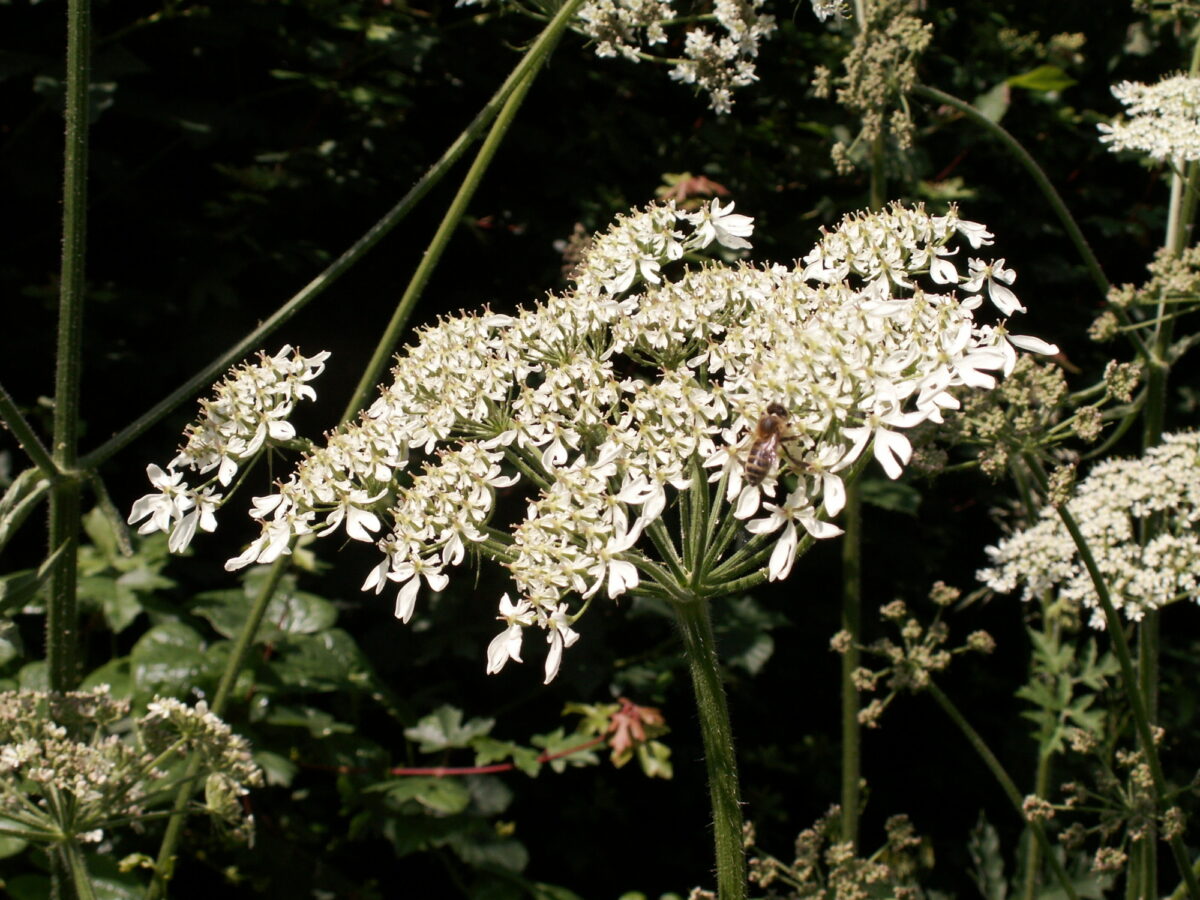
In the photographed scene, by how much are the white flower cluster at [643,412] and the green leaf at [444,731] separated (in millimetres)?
1813

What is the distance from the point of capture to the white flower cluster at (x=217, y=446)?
2416mm

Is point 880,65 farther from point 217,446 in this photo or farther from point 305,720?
point 305,720

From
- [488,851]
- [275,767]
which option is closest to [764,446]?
[275,767]

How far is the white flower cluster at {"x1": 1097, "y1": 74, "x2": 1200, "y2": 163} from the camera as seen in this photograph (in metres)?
3.28

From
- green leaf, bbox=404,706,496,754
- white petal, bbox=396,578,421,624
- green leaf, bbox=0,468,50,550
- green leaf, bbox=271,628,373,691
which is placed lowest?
green leaf, bbox=404,706,496,754

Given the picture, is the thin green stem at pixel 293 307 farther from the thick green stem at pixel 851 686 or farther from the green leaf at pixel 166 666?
→ the thick green stem at pixel 851 686

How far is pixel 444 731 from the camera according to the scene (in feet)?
13.8

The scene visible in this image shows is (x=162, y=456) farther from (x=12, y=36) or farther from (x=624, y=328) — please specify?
Result: (x=624, y=328)

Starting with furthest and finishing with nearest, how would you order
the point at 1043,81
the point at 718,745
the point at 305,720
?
1. the point at 1043,81
2. the point at 305,720
3. the point at 718,745

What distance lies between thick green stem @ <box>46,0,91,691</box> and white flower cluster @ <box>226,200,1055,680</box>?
67 cm

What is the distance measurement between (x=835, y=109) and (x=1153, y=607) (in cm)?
333

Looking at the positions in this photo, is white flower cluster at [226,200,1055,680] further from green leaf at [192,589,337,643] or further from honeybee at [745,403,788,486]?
green leaf at [192,589,337,643]

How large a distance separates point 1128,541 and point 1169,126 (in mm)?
1263

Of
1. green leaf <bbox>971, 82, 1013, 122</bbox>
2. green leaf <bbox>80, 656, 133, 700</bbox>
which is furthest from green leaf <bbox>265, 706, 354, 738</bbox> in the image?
green leaf <bbox>971, 82, 1013, 122</bbox>
